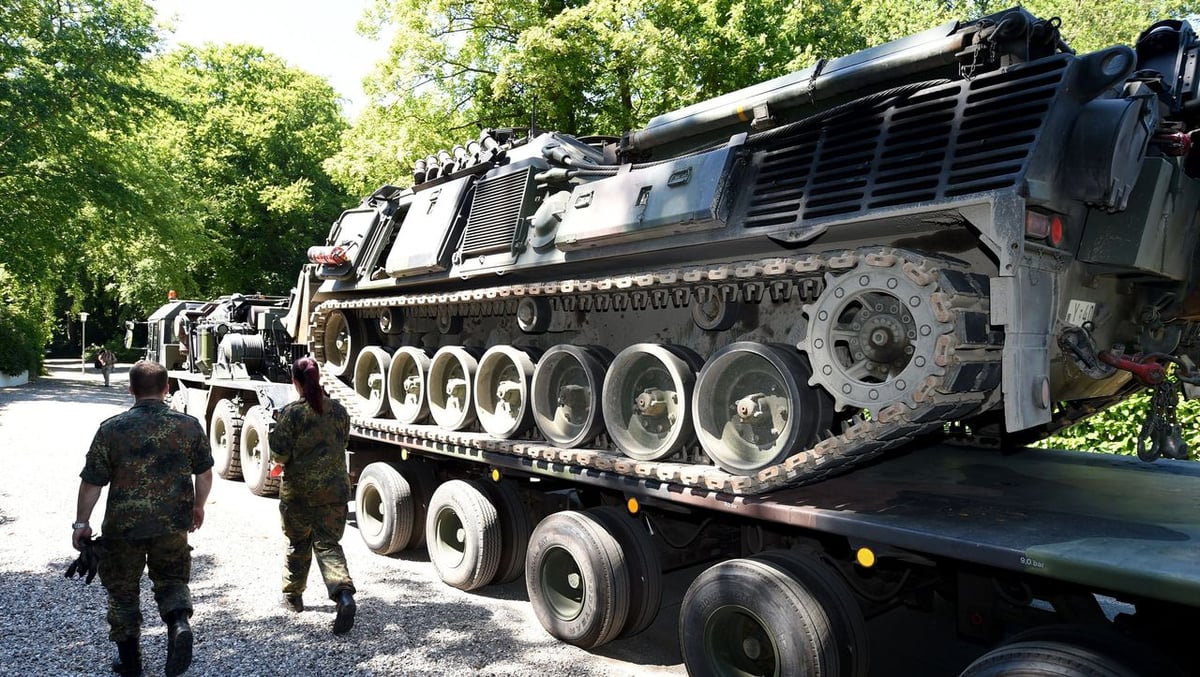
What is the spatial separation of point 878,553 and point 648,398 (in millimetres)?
1973

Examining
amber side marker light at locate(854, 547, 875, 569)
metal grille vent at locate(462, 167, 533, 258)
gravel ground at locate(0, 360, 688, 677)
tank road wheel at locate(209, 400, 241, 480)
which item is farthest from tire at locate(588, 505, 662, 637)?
tank road wheel at locate(209, 400, 241, 480)

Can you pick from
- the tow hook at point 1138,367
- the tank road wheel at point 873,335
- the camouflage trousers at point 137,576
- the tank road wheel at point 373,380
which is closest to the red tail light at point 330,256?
the tank road wheel at point 373,380

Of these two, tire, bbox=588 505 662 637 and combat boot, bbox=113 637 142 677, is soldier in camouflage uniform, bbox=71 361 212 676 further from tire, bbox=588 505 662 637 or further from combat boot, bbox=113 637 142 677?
tire, bbox=588 505 662 637

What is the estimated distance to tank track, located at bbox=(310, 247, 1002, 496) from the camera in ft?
14.0

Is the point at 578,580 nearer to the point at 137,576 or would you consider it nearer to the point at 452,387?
the point at 452,387

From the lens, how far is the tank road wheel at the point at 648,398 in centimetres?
568

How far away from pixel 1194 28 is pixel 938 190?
3023 mm

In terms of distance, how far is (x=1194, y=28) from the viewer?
5.75 m

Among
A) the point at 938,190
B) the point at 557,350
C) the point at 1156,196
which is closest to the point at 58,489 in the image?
the point at 557,350

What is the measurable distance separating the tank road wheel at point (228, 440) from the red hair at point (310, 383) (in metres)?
6.65

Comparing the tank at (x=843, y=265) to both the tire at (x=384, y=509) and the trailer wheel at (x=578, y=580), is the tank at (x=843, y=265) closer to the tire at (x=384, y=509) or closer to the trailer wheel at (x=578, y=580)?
the trailer wheel at (x=578, y=580)

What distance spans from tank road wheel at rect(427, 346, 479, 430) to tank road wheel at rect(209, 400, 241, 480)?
571 cm

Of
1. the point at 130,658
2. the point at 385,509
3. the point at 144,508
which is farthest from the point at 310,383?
the point at 385,509

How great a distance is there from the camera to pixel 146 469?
17.4ft
